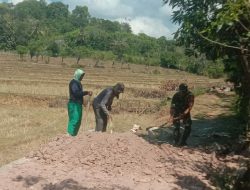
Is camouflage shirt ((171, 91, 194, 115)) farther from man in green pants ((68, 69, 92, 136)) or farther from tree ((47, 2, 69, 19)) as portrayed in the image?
tree ((47, 2, 69, 19))

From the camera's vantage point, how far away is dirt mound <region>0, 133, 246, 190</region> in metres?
7.15

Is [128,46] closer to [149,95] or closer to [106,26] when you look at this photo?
[106,26]

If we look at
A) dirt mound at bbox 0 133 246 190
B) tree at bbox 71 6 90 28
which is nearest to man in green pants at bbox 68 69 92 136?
dirt mound at bbox 0 133 246 190

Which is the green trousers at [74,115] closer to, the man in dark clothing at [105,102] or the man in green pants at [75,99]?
the man in green pants at [75,99]

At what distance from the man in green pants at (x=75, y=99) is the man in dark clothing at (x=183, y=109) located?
6.19 ft

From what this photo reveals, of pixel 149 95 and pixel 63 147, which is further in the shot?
pixel 149 95

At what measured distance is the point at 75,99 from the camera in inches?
388

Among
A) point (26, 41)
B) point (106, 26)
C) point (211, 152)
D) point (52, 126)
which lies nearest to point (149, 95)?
point (52, 126)

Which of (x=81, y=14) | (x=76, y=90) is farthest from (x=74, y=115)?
(x=81, y=14)

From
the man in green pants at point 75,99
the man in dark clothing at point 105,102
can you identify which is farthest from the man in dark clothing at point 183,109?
the man in green pants at point 75,99

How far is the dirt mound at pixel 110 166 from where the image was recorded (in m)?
7.15

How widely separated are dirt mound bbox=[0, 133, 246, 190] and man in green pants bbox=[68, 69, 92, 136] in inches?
38.1

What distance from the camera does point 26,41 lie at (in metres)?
84.4

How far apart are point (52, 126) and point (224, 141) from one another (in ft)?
21.3
